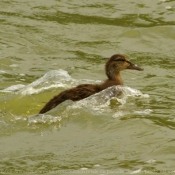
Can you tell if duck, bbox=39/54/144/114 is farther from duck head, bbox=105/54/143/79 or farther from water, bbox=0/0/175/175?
water, bbox=0/0/175/175

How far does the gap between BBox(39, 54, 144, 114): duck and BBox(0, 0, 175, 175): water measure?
117 millimetres

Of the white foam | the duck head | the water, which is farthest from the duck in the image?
the white foam

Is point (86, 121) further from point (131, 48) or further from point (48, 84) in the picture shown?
point (131, 48)

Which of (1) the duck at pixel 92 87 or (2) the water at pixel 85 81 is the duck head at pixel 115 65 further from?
(2) the water at pixel 85 81

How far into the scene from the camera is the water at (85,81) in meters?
9.55

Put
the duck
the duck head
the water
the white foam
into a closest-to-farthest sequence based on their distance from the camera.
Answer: the water → the white foam → the duck → the duck head

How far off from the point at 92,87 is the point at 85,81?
6.51 ft

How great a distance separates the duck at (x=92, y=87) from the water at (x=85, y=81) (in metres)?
0.12

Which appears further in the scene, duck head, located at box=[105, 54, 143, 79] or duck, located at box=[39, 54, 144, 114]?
duck head, located at box=[105, 54, 143, 79]

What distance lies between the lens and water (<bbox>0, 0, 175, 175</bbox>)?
9.55 metres

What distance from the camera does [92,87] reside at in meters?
11.9

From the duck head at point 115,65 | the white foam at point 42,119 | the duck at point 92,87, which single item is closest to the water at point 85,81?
the white foam at point 42,119

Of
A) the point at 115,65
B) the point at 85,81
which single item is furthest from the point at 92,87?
the point at 85,81

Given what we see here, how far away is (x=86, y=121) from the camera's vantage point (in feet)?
36.3
